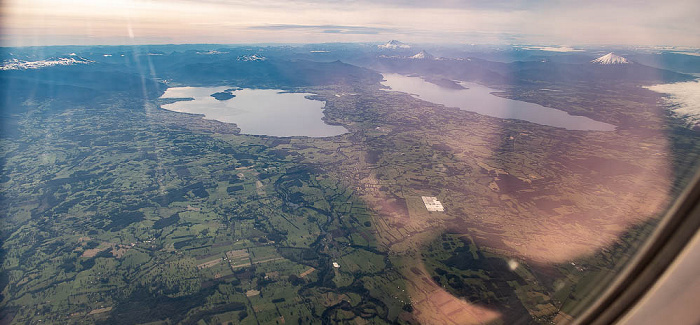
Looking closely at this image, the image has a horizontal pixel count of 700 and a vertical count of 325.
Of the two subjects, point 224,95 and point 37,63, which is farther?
point 37,63

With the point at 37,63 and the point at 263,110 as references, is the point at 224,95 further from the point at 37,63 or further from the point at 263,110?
the point at 37,63


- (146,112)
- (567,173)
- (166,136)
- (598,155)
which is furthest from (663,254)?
(146,112)

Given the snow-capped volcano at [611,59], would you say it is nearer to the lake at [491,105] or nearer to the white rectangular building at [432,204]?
the lake at [491,105]

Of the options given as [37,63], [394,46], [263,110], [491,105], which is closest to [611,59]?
[491,105]

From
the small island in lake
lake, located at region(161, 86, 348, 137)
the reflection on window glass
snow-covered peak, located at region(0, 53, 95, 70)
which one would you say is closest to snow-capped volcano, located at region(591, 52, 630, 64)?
the reflection on window glass

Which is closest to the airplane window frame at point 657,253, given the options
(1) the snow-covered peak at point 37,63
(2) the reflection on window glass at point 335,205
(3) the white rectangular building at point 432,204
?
(2) the reflection on window glass at point 335,205

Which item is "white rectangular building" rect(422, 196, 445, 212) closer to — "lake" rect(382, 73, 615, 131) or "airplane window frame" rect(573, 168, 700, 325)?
"airplane window frame" rect(573, 168, 700, 325)
